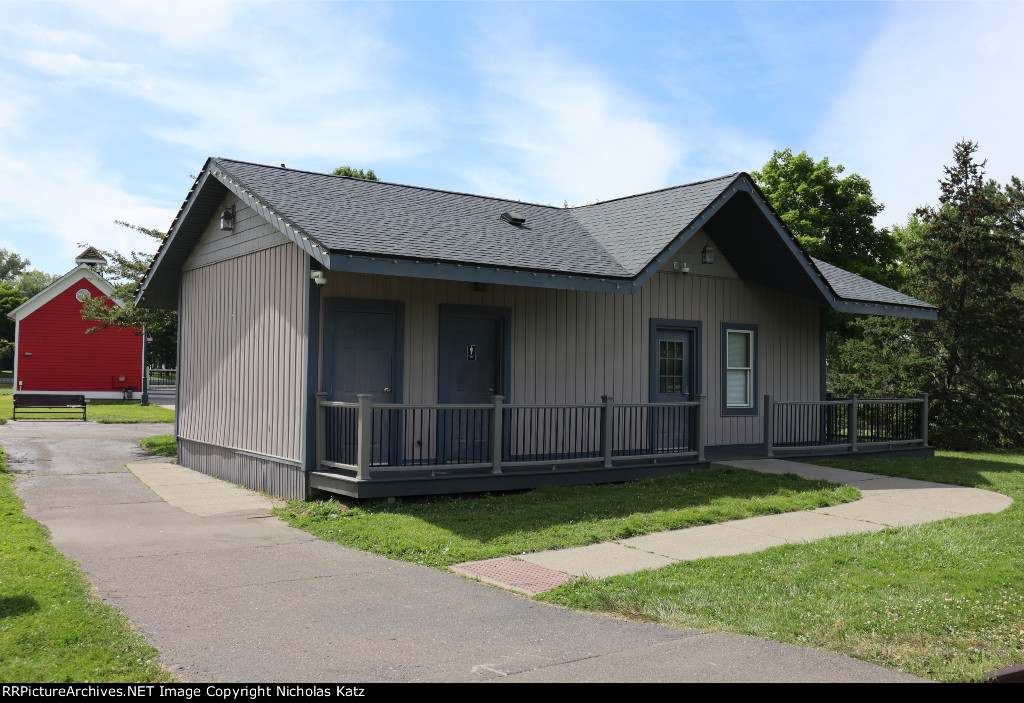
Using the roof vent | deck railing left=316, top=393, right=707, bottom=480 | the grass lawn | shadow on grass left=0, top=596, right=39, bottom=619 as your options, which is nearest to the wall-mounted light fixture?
deck railing left=316, top=393, right=707, bottom=480

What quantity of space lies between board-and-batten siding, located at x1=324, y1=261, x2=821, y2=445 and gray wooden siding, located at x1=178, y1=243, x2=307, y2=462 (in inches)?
40.1

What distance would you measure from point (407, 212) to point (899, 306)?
9.37 metres

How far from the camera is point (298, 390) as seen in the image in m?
11.0

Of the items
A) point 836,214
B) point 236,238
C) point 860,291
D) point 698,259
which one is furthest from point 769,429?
point 836,214

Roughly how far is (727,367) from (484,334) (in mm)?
4986

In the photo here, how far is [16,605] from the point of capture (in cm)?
582

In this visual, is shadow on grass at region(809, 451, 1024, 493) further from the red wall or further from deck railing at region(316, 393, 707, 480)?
the red wall

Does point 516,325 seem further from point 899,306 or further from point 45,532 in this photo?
point 899,306

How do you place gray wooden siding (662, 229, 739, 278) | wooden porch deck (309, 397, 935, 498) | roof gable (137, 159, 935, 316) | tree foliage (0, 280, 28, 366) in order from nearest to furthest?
1. wooden porch deck (309, 397, 935, 498)
2. roof gable (137, 159, 935, 316)
3. gray wooden siding (662, 229, 739, 278)
4. tree foliage (0, 280, 28, 366)

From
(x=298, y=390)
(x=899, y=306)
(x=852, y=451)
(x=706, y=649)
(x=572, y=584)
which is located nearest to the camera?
(x=706, y=649)

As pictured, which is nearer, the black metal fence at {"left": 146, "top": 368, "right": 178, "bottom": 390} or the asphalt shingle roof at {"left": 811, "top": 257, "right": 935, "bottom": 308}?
the asphalt shingle roof at {"left": 811, "top": 257, "right": 935, "bottom": 308}

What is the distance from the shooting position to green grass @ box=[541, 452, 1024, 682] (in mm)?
5246

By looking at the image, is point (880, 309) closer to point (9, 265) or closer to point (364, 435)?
point (364, 435)

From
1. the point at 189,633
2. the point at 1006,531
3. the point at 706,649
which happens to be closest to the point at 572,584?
the point at 706,649
